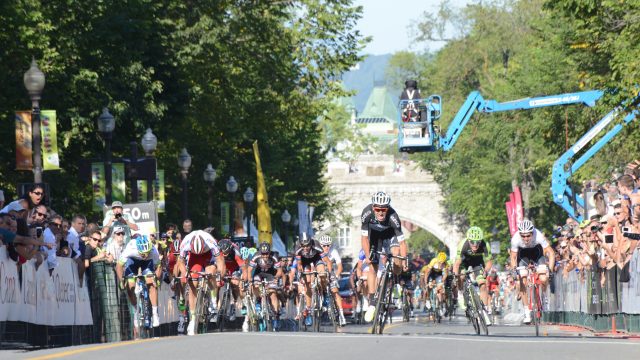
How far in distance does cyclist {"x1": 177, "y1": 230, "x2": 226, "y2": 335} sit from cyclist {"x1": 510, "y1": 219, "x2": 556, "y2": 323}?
5.18 metres

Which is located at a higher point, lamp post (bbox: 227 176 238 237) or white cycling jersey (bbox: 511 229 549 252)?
lamp post (bbox: 227 176 238 237)

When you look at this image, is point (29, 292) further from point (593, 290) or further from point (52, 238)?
point (593, 290)

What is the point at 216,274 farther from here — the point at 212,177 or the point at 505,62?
the point at 505,62

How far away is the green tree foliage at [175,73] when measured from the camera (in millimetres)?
39438

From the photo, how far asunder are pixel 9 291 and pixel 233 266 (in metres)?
11.3

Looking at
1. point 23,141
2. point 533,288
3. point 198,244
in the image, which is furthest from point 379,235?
point 23,141

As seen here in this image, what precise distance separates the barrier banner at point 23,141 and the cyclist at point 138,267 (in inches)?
191

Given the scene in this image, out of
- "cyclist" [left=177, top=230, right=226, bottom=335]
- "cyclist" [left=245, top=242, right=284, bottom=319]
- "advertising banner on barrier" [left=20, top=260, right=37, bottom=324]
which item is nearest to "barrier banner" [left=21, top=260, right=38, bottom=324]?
"advertising banner on barrier" [left=20, top=260, right=37, bottom=324]

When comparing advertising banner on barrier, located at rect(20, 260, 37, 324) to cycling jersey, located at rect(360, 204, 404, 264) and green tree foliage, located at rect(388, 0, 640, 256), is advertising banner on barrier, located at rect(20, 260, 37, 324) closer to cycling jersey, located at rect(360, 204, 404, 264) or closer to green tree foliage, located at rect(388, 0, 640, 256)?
cycling jersey, located at rect(360, 204, 404, 264)

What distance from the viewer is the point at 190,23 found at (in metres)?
46.0

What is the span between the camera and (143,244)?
26.7 metres

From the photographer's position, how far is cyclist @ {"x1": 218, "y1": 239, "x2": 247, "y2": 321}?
30.7 meters

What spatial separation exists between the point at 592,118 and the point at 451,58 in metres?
34.9

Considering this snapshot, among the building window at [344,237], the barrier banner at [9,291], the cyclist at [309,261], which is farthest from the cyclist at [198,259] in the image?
the building window at [344,237]
